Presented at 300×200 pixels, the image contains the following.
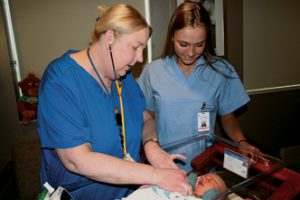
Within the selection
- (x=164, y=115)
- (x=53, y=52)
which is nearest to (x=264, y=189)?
(x=164, y=115)

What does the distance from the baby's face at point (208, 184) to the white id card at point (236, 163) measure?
7cm

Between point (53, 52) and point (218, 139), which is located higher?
point (53, 52)

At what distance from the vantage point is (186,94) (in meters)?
1.47

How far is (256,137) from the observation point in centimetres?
291

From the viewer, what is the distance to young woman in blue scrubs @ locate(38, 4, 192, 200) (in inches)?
34.4

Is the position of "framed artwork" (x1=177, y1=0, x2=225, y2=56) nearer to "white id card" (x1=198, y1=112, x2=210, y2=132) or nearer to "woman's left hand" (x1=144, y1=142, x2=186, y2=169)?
→ "white id card" (x1=198, y1=112, x2=210, y2=132)

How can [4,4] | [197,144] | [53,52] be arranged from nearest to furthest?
1. [197,144]
2. [4,4]
3. [53,52]

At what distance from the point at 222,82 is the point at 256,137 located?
169 cm

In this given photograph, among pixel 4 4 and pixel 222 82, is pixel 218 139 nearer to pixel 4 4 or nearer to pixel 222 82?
pixel 222 82

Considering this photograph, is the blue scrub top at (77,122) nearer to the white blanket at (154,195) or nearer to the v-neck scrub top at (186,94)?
the white blanket at (154,195)

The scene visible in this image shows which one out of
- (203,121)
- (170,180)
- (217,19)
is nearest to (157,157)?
(170,180)

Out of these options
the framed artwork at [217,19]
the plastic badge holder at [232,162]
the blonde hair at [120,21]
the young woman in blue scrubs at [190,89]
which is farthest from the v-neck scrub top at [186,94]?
the framed artwork at [217,19]

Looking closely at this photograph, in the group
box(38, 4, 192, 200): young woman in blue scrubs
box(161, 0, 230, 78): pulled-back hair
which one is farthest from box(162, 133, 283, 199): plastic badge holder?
box(161, 0, 230, 78): pulled-back hair

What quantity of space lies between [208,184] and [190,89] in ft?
1.76
